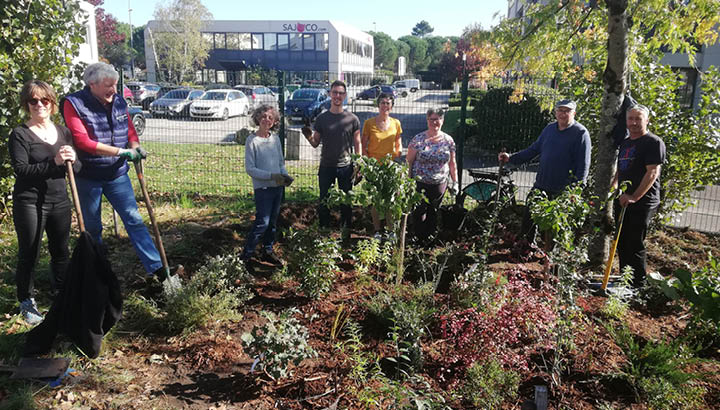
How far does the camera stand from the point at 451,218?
6172 millimetres

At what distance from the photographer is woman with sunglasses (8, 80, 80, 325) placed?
3.62 m

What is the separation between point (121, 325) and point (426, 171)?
132 inches

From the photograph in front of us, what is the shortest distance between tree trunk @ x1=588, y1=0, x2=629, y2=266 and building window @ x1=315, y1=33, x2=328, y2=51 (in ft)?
166

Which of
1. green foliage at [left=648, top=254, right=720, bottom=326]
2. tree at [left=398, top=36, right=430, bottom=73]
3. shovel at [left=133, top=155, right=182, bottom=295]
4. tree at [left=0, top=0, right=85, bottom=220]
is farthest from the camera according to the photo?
tree at [left=398, top=36, right=430, bottom=73]

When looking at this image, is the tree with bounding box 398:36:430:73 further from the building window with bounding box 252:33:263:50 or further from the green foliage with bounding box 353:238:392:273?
the green foliage with bounding box 353:238:392:273

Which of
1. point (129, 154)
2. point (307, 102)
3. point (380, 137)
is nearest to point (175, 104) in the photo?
point (380, 137)

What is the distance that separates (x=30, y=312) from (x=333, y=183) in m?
3.19

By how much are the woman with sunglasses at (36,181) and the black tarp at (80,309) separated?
24.5 inches

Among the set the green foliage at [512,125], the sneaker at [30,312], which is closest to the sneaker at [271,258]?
the sneaker at [30,312]

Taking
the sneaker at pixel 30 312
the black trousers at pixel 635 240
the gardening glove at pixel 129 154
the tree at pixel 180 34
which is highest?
the tree at pixel 180 34

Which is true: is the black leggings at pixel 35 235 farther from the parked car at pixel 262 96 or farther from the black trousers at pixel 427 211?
the parked car at pixel 262 96

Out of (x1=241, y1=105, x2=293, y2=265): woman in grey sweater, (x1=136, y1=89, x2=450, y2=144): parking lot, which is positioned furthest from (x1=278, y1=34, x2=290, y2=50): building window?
(x1=241, y1=105, x2=293, y2=265): woman in grey sweater

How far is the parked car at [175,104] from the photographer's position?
8.81 meters

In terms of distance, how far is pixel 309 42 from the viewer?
5253 centimetres
